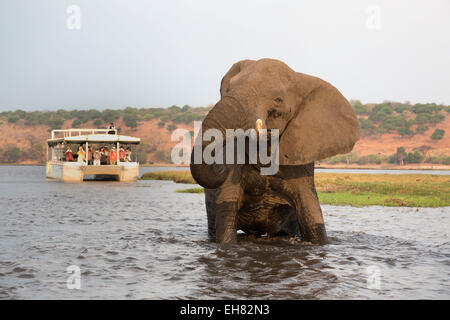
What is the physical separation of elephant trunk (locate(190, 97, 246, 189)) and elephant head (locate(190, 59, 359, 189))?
0.01m

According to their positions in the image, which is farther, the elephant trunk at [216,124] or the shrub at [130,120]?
the shrub at [130,120]

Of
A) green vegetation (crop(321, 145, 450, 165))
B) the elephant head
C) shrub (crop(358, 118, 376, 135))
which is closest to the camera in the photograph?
the elephant head

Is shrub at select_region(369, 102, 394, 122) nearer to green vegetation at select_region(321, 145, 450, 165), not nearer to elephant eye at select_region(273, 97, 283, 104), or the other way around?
green vegetation at select_region(321, 145, 450, 165)

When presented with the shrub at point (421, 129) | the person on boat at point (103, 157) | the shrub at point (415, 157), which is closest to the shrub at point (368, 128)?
the shrub at point (421, 129)

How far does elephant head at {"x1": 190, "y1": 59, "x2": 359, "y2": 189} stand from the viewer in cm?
663

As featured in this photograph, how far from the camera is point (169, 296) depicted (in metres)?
5.29

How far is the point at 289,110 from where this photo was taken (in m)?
7.48

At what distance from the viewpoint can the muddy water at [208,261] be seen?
5586 millimetres

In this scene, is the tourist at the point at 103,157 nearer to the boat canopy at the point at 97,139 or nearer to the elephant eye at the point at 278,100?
the boat canopy at the point at 97,139

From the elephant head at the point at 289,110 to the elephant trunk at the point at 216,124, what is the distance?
0.5 inches

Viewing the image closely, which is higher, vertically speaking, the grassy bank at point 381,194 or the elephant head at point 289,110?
the elephant head at point 289,110

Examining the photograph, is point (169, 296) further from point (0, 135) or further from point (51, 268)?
point (0, 135)

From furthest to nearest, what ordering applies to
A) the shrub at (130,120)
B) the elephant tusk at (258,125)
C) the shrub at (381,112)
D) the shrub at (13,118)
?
the shrub at (13,118) → the shrub at (130,120) → the shrub at (381,112) → the elephant tusk at (258,125)

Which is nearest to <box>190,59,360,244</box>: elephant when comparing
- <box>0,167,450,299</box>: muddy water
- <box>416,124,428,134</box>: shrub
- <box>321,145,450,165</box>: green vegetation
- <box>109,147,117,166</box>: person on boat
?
<box>0,167,450,299</box>: muddy water
